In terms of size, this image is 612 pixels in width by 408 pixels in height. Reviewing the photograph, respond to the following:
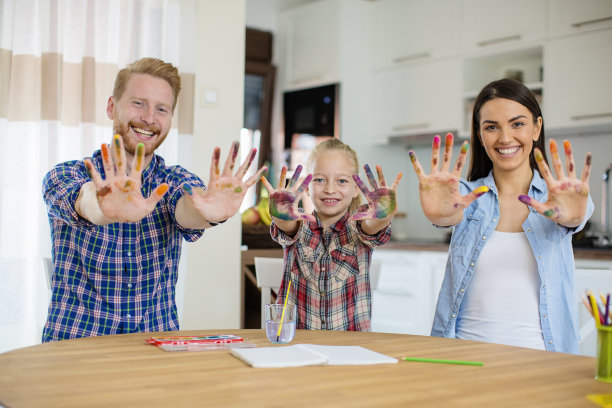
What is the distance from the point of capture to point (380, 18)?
4.55 m

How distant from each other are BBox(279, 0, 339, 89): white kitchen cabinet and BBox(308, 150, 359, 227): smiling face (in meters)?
2.64

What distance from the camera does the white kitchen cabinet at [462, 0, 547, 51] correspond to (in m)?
3.61

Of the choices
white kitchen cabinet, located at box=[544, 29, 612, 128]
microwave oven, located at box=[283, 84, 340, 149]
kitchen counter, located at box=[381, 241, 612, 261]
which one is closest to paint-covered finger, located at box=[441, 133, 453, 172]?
kitchen counter, located at box=[381, 241, 612, 261]

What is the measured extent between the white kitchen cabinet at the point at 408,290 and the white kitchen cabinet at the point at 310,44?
1.45 m

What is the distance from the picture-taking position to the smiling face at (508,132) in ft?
5.44

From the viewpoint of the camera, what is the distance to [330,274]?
183cm

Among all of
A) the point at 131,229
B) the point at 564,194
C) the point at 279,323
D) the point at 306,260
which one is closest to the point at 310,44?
the point at 306,260

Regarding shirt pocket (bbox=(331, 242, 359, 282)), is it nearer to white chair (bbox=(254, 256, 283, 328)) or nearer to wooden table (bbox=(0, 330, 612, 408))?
white chair (bbox=(254, 256, 283, 328))

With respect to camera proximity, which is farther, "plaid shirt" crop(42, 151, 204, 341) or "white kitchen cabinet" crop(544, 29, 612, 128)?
"white kitchen cabinet" crop(544, 29, 612, 128)

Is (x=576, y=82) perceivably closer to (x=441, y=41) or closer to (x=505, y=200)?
(x=441, y=41)

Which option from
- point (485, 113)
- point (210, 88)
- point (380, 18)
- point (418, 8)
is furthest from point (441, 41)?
point (485, 113)

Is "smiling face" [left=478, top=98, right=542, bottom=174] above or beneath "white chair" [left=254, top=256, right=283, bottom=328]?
above

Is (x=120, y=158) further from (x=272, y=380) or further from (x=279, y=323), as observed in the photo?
(x=272, y=380)

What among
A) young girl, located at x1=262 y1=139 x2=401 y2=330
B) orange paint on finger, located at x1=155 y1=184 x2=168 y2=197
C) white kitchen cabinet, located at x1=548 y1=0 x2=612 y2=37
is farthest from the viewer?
white kitchen cabinet, located at x1=548 y1=0 x2=612 y2=37
